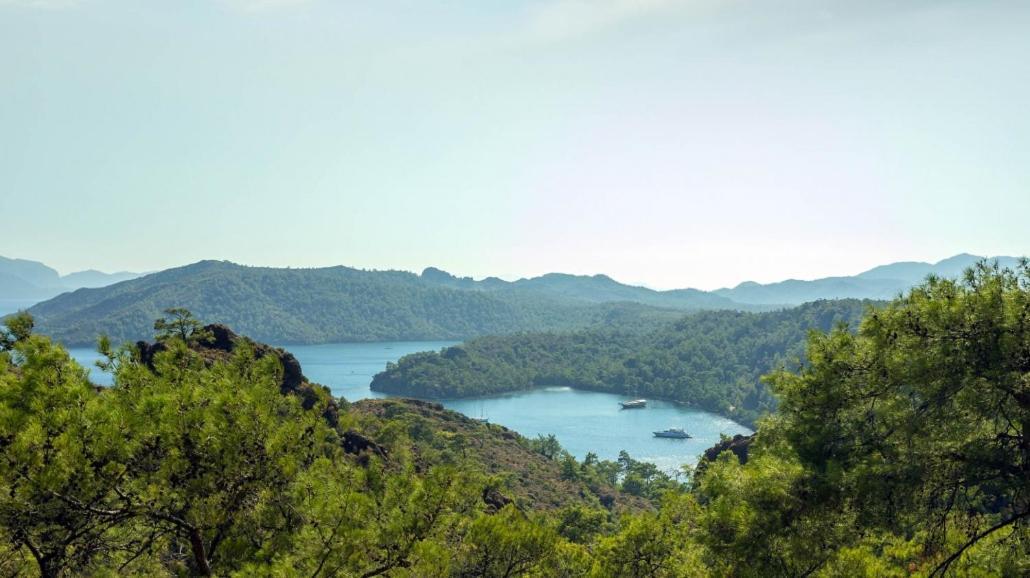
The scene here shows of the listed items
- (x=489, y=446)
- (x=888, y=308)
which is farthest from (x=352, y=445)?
(x=489, y=446)

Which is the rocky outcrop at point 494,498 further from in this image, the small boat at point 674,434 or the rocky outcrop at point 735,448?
the small boat at point 674,434

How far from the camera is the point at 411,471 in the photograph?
428 inches

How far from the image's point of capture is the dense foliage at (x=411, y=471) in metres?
7.50

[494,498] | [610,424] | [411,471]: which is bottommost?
[610,424]

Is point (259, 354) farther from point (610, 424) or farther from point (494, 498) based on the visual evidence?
point (610, 424)

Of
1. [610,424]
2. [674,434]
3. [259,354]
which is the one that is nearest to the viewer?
[259,354]

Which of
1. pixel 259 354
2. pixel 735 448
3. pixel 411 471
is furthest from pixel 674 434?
pixel 411 471

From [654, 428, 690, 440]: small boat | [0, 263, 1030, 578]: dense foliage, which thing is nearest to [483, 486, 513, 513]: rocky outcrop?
[0, 263, 1030, 578]: dense foliage

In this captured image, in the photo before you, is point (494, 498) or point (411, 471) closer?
point (411, 471)

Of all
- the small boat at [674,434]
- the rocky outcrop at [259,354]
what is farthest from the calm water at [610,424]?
the rocky outcrop at [259,354]

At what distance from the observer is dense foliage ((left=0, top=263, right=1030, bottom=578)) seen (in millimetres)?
7500

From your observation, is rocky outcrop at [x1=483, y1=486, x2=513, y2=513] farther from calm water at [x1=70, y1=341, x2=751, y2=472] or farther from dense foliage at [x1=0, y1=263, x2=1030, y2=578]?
calm water at [x1=70, y1=341, x2=751, y2=472]

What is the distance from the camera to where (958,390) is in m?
9.14

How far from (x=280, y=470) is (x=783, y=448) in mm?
9359
